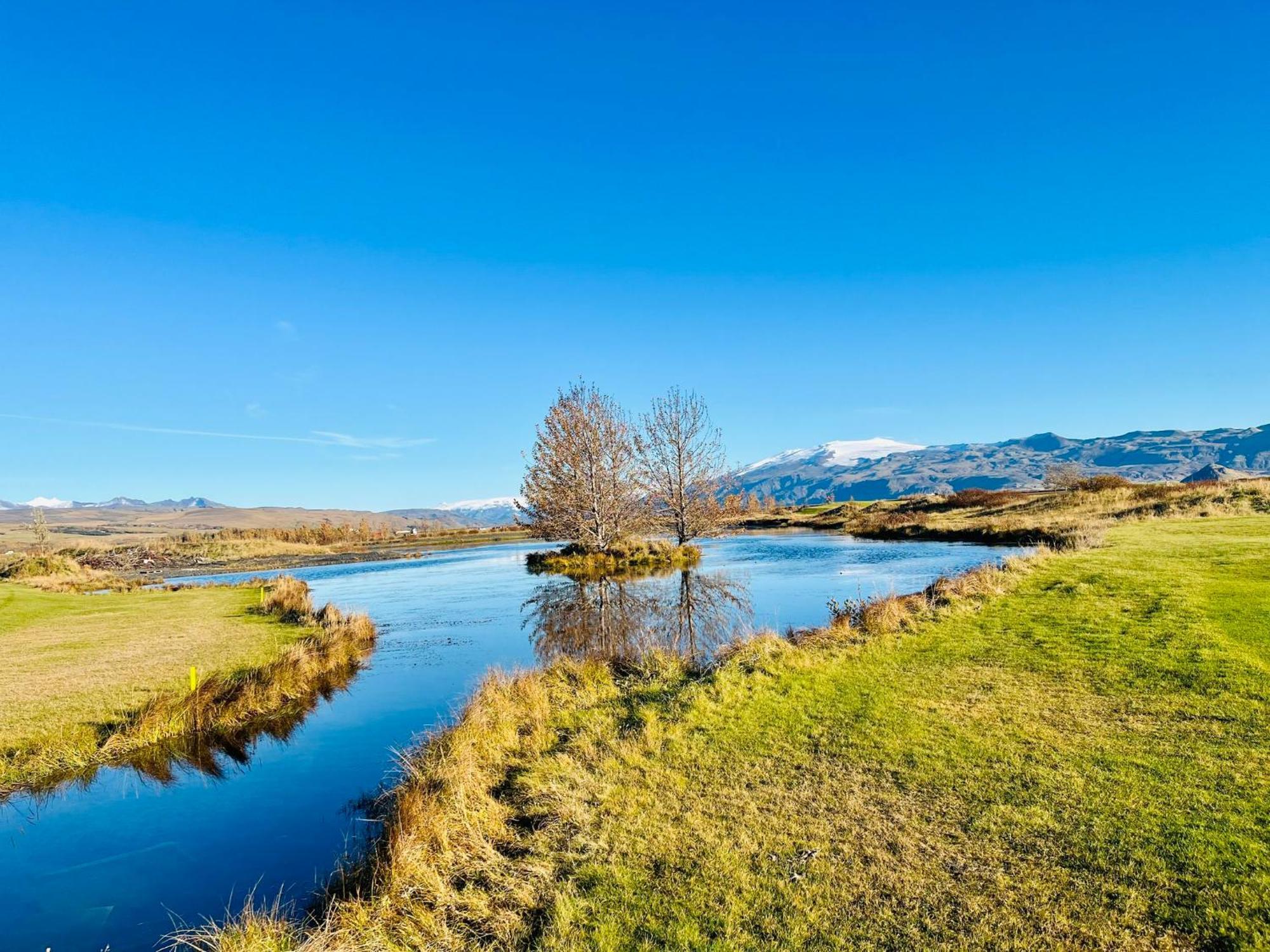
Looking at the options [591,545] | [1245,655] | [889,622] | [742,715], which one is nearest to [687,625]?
[889,622]

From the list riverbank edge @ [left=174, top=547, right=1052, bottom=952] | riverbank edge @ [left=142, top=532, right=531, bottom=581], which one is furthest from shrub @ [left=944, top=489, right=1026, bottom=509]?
riverbank edge @ [left=174, top=547, right=1052, bottom=952]

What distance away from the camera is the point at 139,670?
14227 millimetres

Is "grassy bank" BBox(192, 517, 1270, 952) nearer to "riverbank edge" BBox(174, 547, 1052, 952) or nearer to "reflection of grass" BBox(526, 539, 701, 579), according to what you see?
"riverbank edge" BBox(174, 547, 1052, 952)

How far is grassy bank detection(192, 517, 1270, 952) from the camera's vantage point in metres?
4.98

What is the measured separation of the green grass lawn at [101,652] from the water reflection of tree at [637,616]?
8347mm

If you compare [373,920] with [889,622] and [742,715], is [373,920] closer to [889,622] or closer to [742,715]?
[742,715]

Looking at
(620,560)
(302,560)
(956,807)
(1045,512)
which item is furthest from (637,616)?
(302,560)

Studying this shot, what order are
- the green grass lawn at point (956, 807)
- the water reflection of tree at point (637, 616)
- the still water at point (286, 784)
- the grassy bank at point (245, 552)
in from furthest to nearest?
the grassy bank at point (245, 552), the water reflection of tree at point (637, 616), the still water at point (286, 784), the green grass lawn at point (956, 807)

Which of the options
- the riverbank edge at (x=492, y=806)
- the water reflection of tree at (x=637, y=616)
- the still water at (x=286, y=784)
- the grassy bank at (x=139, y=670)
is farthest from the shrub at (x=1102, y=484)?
the grassy bank at (x=139, y=670)

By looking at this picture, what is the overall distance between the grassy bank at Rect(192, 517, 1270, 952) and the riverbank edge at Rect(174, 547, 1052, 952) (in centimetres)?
4

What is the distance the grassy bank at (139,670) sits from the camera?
10.5 meters

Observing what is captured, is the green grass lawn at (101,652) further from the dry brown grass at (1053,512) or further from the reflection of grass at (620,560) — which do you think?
the dry brown grass at (1053,512)

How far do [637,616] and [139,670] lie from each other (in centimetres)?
1406

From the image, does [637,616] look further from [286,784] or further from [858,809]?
[858,809]
